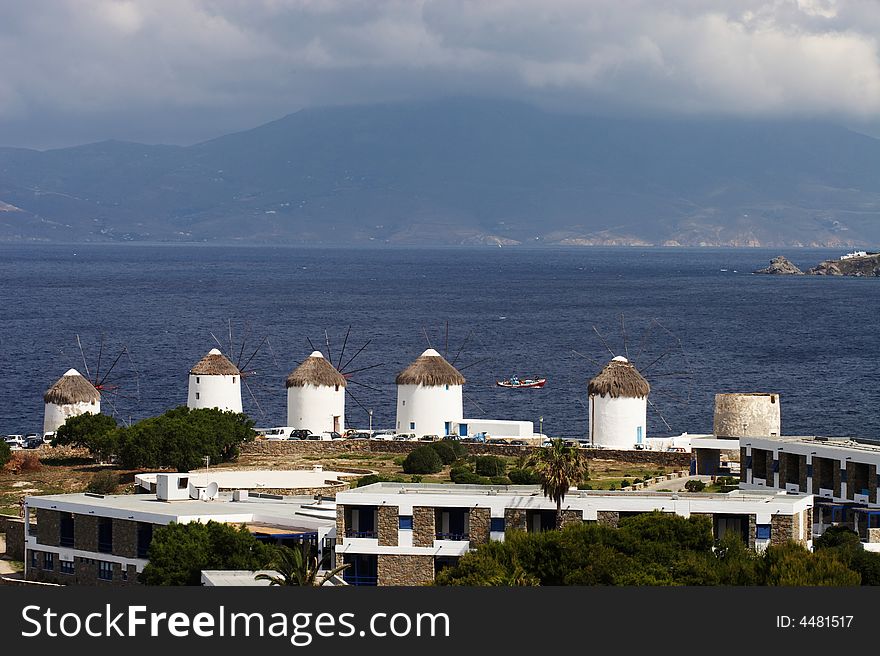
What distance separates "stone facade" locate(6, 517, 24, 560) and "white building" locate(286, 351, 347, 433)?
24.6m

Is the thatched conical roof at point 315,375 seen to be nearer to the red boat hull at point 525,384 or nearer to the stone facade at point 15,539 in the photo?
the stone facade at point 15,539

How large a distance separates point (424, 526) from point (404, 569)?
1.16 meters

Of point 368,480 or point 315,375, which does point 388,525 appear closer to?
point 368,480

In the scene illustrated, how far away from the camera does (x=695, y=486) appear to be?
5578cm

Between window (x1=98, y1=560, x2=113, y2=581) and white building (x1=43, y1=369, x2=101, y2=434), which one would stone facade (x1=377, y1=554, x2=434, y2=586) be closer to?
window (x1=98, y1=560, x2=113, y2=581)

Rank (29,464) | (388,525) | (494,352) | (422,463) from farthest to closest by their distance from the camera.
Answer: (494,352), (29,464), (422,463), (388,525)

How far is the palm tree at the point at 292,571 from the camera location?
1447 inches

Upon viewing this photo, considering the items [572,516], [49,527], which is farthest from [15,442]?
[572,516]

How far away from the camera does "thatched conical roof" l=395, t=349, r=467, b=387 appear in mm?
73312

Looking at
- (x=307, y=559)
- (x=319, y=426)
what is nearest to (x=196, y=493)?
(x=307, y=559)

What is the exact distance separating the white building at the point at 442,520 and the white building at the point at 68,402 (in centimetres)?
3318

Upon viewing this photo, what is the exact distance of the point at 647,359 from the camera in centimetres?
13262

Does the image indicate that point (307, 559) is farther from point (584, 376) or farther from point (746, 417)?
point (584, 376)

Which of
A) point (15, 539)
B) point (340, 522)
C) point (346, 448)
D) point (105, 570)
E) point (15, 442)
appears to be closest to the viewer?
point (340, 522)
